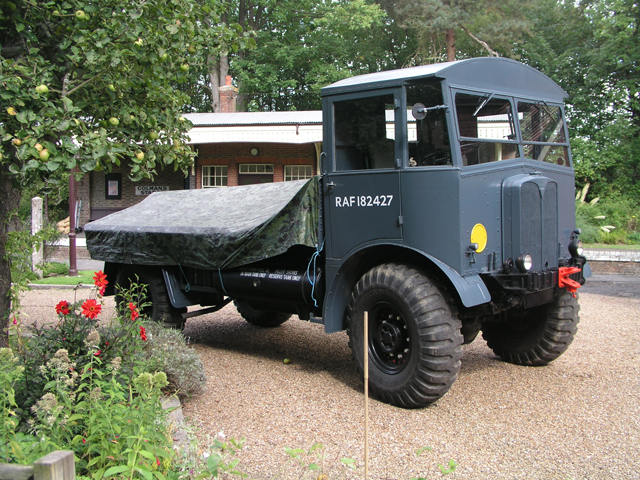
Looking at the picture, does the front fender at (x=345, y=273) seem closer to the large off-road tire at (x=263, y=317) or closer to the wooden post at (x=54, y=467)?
the large off-road tire at (x=263, y=317)

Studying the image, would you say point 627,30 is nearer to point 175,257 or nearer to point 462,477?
point 175,257

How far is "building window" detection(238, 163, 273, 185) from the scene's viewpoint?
22297mm

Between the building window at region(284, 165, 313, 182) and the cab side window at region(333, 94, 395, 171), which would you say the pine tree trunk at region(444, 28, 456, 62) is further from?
the cab side window at region(333, 94, 395, 171)

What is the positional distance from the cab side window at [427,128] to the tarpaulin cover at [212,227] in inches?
47.0

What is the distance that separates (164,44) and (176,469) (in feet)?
10.1

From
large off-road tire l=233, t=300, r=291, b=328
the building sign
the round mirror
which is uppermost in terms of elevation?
the building sign

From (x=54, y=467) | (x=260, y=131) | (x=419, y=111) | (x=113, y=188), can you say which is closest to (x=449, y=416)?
(x=419, y=111)

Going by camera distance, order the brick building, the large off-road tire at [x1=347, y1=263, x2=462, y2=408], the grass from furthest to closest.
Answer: the brick building < the grass < the large off-road tire at [x1=347, y1=263, x2=462, y2=408]

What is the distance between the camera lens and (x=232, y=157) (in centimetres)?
2231

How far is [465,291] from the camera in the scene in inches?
181

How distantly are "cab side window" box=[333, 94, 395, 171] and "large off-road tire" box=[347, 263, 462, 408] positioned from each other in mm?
992

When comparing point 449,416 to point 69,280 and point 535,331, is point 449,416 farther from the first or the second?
point 69,280

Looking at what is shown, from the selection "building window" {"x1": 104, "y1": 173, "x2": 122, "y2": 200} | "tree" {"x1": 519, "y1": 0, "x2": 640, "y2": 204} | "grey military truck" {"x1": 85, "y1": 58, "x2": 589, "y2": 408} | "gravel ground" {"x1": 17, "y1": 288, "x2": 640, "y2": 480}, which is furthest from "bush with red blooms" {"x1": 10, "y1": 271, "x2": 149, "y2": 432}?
"tree" {"x1": 519, "y1": 0, "x2": 640, "y2": 204}

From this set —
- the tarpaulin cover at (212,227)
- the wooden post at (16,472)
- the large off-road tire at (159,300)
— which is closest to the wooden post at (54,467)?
the wooden post at (16,472)
